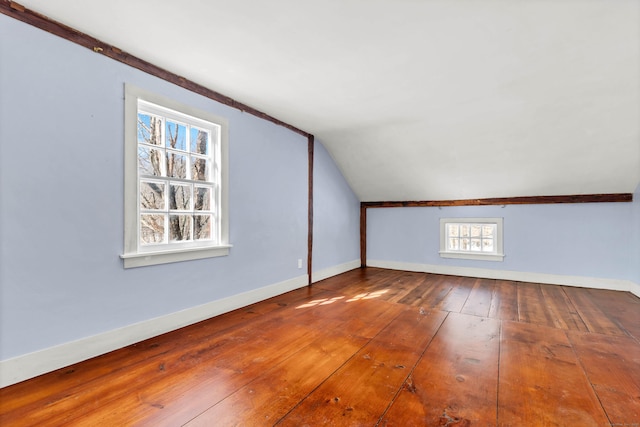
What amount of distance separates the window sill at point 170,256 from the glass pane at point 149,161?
69 cm

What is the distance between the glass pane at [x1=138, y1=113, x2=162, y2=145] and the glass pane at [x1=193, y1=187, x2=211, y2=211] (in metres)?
0.58

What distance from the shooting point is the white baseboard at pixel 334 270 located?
4.60 metres

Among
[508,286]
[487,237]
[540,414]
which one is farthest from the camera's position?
[487,237]

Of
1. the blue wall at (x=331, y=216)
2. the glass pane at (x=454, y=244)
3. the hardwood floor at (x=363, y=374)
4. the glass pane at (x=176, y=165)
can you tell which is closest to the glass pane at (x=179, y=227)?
the glass pane at (x=176, y=165)

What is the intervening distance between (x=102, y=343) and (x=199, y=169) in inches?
65.1

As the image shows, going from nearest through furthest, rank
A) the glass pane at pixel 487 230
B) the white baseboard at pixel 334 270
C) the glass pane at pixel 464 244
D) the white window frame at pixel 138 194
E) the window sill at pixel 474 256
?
the white window frame at pixel 138 194, the white baseboard at pixel 334 270, the window sill at pixel 474 256, the glass pane at pixel 487 230, the glass pane at pixel 464 244

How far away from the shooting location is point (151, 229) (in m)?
2.63

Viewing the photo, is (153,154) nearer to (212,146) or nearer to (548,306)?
(212,146)

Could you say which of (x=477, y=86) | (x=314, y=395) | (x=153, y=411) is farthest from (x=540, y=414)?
(x=477, y=86)

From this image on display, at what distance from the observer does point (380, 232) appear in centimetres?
584

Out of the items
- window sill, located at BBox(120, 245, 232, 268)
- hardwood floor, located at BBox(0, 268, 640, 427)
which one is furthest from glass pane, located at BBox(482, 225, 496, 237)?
window sill, located at BBox(120, 245, 232, 268)

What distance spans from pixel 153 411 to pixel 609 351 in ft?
10.2

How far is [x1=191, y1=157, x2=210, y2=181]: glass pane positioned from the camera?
2961 mm

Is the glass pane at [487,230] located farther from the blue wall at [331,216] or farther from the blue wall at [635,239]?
the blue wall at [331,216]
